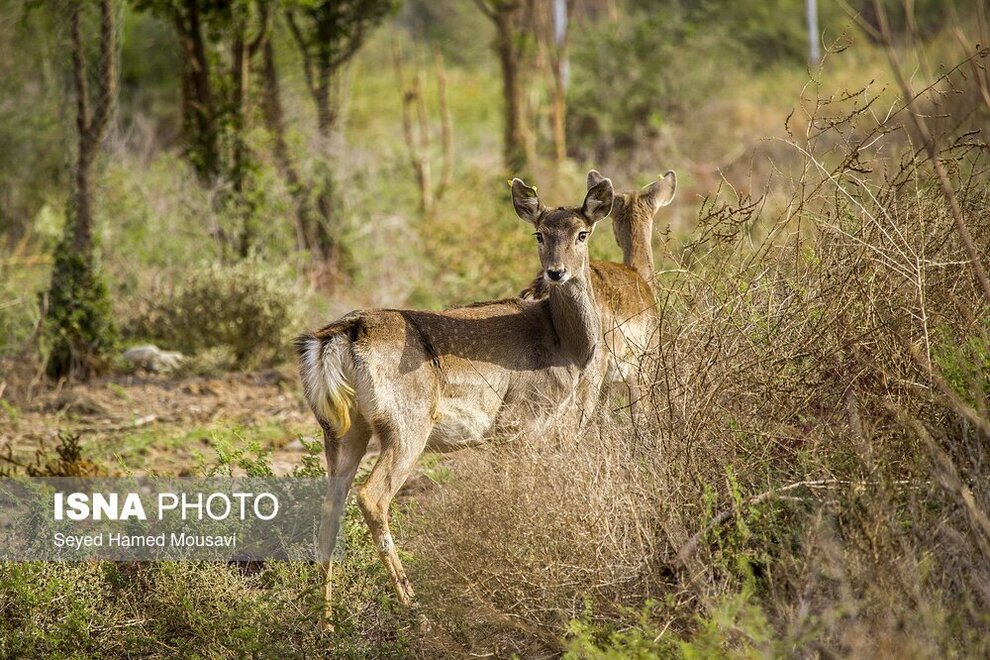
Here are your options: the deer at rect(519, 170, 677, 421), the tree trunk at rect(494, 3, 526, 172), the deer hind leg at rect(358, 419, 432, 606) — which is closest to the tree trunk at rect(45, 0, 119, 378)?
the deer at rect(519, 170, 677, 421)

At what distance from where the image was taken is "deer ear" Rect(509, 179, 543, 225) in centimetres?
702

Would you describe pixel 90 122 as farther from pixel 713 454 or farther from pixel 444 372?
pixel 713 454

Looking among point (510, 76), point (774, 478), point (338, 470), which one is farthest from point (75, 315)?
point (510, 76)

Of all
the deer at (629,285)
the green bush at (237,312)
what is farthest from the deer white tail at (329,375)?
the green bush at (237,312)

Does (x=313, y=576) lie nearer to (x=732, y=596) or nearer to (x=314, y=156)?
(x=732, y=596)

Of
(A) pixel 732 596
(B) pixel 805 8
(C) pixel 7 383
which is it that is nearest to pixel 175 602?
(A) pixel 732 596

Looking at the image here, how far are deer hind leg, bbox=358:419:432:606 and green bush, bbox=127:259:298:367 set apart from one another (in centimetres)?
500

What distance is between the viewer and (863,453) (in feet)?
16.7

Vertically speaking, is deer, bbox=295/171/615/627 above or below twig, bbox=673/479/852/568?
above

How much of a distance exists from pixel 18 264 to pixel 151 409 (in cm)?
534

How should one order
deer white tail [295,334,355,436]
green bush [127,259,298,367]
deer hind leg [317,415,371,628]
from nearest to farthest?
deer white tail [295,334,355,436], deer hind leg [317,415,371,628], green bush [127,259,298,367]

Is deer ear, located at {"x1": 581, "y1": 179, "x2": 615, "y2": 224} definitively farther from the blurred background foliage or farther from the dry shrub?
the dry shrub

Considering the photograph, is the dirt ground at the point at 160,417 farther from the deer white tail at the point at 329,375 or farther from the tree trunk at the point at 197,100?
the tree trunk at the point at 197,100

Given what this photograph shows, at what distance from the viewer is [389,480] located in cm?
624
